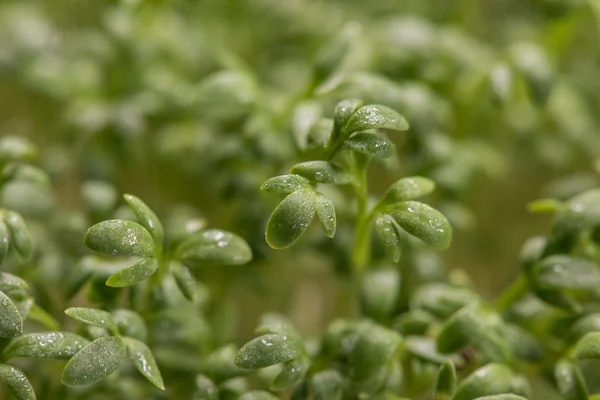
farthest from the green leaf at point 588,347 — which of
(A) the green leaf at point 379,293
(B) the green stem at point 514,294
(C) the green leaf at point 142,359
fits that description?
(C) the green leaf at point 142,359

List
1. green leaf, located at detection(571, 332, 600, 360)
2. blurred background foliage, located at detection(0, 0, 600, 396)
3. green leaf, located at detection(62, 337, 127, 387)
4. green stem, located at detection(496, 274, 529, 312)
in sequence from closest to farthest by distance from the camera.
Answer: green leaf, located at detection(62, 337, 127, 387) < green leaf, located at detection(571, 332, 600, 360) < green stem, located at detection(496, 274, 529, 312) < blurred background foliage, located at detection(0, 0, 600, 396)

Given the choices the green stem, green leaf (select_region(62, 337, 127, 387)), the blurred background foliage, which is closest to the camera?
green leaf (select_region(62, 337, 127, 387))

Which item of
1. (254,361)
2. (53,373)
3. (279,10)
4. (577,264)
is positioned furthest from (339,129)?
(279,10)

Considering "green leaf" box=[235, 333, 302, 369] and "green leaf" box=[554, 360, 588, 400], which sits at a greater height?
"green leaf" box=[235, 333, 302, 369]

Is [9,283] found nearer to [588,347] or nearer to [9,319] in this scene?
[9,319]

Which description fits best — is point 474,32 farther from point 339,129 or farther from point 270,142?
point 339,129

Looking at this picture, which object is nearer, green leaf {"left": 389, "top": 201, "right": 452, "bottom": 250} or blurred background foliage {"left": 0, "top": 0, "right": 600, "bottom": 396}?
green leaf {"left": 389, "top": 201, "right": 452, "bottom": 250}

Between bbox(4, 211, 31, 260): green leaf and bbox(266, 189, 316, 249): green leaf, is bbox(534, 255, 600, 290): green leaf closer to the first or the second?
bbox(266, 189, 316, 249): green leaf

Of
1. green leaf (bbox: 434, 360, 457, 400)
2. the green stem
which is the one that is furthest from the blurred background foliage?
green leaf (bbox: 434, 360, 457, 400)
